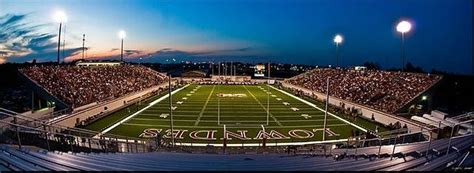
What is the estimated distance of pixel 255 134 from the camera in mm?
29953

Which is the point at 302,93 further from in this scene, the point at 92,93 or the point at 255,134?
the point at 255,134

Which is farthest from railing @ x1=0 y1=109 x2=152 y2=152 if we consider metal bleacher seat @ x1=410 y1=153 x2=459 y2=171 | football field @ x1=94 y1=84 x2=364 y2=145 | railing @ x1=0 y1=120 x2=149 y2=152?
metal bleacher seat @ x1=410 y1=153 x2=459 y2=171

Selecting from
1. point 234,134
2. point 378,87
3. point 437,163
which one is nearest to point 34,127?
point 437,163

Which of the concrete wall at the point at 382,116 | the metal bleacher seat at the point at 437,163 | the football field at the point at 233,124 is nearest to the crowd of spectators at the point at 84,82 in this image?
the football field at the point at 233,124

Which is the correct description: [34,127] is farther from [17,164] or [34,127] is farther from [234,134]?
[234,134]

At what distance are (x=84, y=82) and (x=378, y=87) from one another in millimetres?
30675

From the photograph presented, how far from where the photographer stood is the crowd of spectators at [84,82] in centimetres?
3653

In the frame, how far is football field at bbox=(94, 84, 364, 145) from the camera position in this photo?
28.9 meters

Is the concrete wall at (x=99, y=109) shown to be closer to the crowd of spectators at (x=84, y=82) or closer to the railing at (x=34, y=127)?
the crowd of spectators at (x=84, y=82)

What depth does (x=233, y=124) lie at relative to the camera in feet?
112

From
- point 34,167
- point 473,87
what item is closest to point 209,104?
point 473,87

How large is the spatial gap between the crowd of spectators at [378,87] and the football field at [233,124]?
519 centimetres

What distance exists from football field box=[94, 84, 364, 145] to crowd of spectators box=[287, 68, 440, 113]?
5.19m

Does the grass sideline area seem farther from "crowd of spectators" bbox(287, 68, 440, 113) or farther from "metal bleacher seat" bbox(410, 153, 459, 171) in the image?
"metal bleacher seat" bbox(410, 153, 459, 171)
